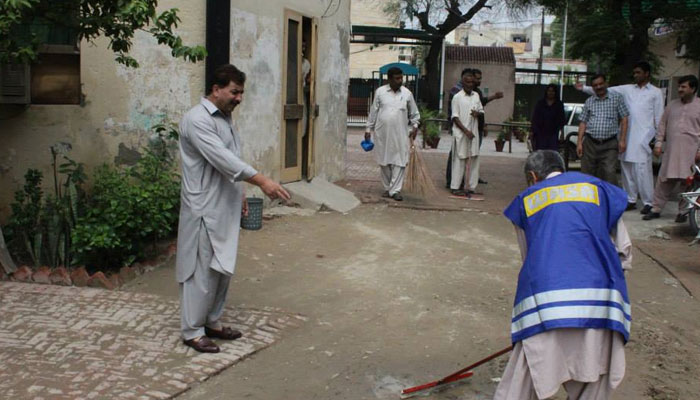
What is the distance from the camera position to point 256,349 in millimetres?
4816

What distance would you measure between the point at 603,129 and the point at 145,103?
5.26 m

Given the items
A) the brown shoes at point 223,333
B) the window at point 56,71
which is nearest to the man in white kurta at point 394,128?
the window at point 56,71

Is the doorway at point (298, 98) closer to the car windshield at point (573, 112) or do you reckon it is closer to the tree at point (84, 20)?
the tree at point (84, 20)

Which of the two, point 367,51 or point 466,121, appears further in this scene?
point 367,51

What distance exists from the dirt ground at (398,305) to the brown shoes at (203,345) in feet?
0.72

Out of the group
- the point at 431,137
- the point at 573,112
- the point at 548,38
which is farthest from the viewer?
the point at 548,38

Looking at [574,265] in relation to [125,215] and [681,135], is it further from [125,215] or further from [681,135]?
[681,135]

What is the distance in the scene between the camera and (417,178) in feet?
33.7

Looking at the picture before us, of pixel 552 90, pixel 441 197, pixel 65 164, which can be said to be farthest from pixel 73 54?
pixel 552 90

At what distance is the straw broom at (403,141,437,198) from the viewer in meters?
10.2

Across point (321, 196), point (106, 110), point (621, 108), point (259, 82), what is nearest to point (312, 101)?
point (321, 196)

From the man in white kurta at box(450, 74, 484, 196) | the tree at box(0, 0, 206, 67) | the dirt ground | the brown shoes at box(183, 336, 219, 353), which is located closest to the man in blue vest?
the dirt ground

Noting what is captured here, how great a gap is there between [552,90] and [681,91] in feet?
6.43

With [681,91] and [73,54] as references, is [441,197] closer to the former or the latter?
[681,91]
